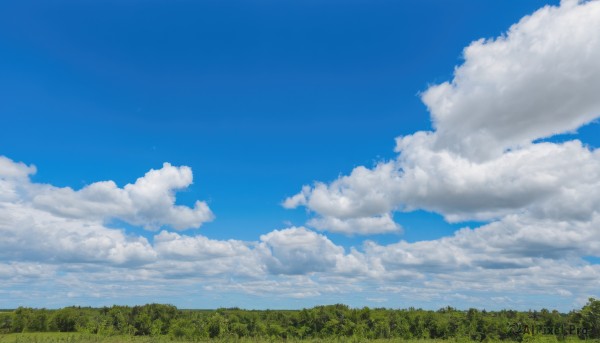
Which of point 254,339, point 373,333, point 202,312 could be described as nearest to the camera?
point 254,339

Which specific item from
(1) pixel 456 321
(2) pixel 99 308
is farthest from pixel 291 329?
(2) pixel 99 308

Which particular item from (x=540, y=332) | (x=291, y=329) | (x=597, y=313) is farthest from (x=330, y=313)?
(x=597, y=313)

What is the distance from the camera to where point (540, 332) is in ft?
109

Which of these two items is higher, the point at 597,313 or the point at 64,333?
the point at 597,313

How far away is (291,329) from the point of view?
35.1 meters

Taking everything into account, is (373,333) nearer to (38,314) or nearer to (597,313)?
(597,313)

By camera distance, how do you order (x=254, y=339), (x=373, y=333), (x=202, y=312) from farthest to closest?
(x=202, y=312), (x=373, y=333), (x=254, y=339)

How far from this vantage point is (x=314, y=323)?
35562mm

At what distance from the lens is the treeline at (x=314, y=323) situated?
110ft

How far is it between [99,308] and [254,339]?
1669 centimetres

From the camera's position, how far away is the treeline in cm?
3362

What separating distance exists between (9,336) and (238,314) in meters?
18.6

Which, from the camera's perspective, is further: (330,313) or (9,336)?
(330,313)

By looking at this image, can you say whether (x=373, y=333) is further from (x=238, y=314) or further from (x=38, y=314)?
(x=38, y=314)
